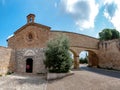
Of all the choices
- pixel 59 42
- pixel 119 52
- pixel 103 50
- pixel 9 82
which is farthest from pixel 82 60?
pixel 9 82

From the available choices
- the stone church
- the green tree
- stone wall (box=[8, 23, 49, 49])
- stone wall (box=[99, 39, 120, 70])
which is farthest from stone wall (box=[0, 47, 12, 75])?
stone wall (box=[99, 39, 120, 70])

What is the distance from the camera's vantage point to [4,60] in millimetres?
19172

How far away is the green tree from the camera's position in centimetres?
1644

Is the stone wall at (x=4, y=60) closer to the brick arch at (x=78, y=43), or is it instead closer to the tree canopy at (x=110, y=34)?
the brick arch at (x=78, y=43)

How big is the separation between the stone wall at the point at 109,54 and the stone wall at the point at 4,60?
1404 cm

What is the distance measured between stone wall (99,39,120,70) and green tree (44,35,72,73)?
338 inches

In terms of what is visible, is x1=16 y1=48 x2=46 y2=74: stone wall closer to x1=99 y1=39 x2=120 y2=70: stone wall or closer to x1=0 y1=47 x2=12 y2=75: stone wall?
x1=0 y1=47 x2=12 y2=75: stone wall

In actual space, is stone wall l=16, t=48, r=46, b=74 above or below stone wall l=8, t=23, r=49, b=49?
below

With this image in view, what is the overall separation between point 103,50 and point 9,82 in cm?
1553

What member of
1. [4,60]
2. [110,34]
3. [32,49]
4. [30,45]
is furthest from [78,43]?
[110,34]

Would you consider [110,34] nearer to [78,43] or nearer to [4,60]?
[78,43]

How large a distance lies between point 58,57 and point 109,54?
10.5 meters

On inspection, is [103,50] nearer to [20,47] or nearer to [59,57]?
[59,57]

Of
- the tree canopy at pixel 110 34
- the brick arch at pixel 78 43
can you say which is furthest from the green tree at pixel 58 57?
the tree canopy at pixel 110 34
